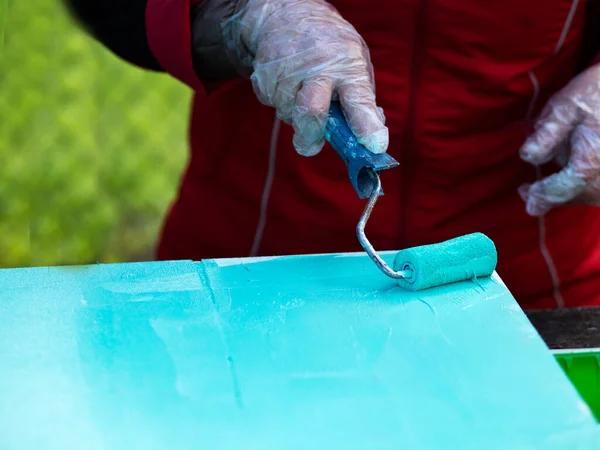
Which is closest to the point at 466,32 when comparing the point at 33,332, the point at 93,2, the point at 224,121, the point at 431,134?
the point at 431,134

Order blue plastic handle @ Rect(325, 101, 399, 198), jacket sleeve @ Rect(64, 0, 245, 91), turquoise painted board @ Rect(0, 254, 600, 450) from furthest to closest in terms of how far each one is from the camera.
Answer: jacket sleeve @ Rect(64, 0, 245, 91) < blue plastic handle @ Rect(325, 101, 399, 198) < turquoise painted board @ Rect(0, 254, 600, 450)

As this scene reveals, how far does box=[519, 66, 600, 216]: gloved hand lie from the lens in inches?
56.6

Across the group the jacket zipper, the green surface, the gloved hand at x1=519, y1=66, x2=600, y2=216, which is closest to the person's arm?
the gloved hand at x1=519, y1=66, x2=600, y2=216

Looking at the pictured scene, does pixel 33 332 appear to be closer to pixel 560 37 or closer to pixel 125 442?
pixel 125 442

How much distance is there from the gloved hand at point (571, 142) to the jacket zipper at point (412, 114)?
0.60 ft

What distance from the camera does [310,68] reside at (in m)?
1.28

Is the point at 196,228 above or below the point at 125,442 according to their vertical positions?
below

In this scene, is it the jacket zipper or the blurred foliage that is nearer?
the jacket zipper

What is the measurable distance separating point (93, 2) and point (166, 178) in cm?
225

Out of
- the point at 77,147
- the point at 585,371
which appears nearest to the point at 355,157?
the point at 585,371

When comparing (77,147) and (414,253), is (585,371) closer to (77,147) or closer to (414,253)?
(414,253)

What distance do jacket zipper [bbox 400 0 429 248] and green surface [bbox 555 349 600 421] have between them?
420mm

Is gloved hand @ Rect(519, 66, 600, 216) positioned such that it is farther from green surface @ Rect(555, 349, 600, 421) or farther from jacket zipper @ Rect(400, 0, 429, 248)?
green surface @ Rect(555, 349, 600, 421)

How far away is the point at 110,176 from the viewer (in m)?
3.71
